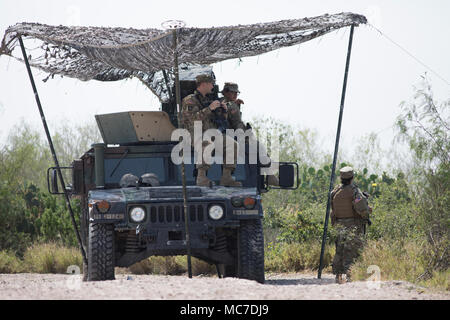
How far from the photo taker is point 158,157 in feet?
30.1

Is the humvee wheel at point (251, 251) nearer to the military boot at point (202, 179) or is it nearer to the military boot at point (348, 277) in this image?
the military boot at point (202, 179)

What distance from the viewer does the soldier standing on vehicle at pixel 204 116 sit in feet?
29.0

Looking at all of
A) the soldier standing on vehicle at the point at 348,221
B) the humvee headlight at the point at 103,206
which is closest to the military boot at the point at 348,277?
the soldier standing on vehicle at the point at 348,221

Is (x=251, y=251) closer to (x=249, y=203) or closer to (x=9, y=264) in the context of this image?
(x=249, y=203)

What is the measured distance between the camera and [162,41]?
8.72 m

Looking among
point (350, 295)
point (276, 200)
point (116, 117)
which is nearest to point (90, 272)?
point (116, 117)

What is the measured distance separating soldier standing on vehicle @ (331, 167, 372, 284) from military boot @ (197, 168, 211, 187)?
6.22 ft

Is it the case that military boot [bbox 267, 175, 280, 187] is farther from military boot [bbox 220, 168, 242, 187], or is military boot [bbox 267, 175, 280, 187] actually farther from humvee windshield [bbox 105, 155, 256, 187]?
military boot [bbox 220, 168, 242, 187]

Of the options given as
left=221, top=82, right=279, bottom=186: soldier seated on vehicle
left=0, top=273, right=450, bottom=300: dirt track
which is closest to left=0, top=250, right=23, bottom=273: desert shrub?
left=221, top=82, right=279, bottom=186: soldier seated on vehicle

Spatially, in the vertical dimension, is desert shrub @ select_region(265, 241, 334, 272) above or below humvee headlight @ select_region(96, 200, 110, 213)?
below

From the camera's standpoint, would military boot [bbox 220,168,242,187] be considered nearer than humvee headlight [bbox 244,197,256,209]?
No

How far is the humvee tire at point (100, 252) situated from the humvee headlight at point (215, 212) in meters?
1.06

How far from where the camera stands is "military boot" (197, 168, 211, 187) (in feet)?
28.7

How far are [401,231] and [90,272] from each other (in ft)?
13.9
